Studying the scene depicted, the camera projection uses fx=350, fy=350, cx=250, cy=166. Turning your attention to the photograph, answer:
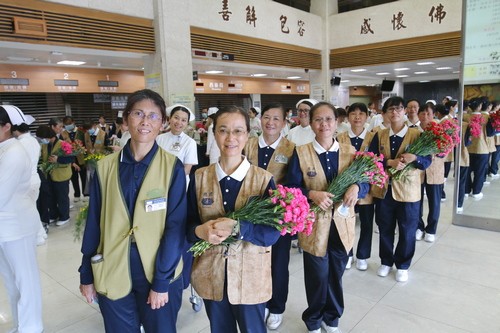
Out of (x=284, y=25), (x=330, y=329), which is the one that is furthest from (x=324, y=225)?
(x=284, y=25)

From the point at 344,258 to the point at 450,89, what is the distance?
19347mm

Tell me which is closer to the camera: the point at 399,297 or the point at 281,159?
the point at 281,159

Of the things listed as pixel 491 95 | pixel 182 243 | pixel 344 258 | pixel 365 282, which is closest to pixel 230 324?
pixel 182 243

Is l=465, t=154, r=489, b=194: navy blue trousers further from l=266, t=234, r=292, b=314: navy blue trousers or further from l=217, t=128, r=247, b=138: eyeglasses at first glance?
l=217, t=128, r=247, b=138: eyeglasses

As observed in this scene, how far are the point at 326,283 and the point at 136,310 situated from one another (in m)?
1.21

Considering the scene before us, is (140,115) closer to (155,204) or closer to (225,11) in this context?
(155,204)

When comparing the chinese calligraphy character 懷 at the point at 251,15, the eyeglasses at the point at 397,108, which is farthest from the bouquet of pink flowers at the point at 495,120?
the chinese calligraphy character 懷 at the point at 251,15

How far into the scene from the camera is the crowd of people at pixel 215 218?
1.52 metres

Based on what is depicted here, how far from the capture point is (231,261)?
1.66 meters

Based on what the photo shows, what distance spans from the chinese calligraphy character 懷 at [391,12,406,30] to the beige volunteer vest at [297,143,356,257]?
7.74 metres

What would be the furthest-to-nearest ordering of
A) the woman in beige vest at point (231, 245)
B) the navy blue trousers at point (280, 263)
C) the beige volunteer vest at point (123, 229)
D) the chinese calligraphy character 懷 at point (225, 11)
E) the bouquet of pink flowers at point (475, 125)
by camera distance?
the chinese calligraphy character 懷 at point (225, 11) < the bouquet of pink flowers at point (475, 125) < the navy blue trousers at point (280, 263) < the woman in beige vest at point (231, 245) < the beige volunteer vest at point (123, 229)

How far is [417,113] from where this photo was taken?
3.97 m

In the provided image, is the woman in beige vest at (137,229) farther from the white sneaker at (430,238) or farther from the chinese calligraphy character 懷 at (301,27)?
the chinese calligraphy character 懷 at (301,27)

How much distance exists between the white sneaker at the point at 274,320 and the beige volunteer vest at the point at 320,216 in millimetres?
622
